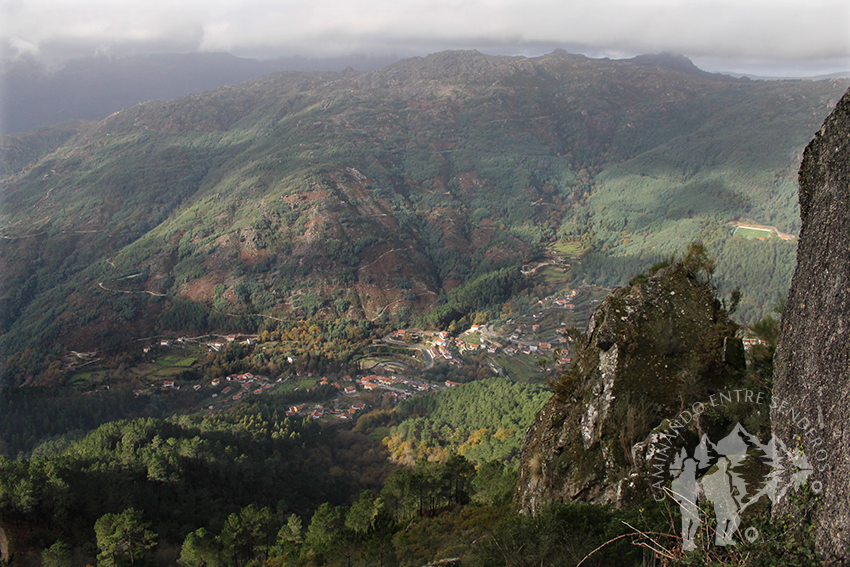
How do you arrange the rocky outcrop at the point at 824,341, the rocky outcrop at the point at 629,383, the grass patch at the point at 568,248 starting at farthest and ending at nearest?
the grass patch at the point at 568,248 → the rocky outcrop at the point at 629,383 → the rocky outcrop at the point at 824,341

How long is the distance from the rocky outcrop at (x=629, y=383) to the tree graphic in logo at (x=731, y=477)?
35.5 inches

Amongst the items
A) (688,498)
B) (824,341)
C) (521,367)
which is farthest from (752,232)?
(824,341)

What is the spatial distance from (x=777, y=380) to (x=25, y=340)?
353 feet

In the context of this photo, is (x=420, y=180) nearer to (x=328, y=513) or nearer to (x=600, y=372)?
(x=328, y=513)

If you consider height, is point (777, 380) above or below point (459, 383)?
above

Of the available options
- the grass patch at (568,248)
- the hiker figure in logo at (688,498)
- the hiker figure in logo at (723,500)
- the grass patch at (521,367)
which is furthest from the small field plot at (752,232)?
the hiker figure in logo at (723,500)

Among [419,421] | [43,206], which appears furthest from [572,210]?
[43,206]

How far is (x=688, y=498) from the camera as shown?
766 cm

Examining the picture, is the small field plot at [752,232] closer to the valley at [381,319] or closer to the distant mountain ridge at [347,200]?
the valley at [381,319]

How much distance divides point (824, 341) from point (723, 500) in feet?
10.6

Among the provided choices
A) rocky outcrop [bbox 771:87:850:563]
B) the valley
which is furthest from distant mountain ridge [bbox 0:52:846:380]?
rocky outcrop [bbox 771:87:850:563]

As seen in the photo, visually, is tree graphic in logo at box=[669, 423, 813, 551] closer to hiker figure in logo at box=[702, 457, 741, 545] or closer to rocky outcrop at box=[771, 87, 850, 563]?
hiker figure in logo at box=[702, 457, 741, 545]

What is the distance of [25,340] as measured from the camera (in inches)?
3228

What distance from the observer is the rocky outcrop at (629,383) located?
1082cm
